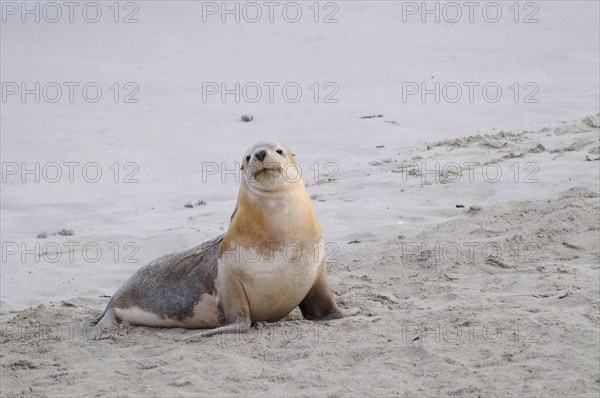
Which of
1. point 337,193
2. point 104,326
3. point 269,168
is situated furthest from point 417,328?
point 337,193

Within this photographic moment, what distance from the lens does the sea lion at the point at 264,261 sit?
5207mm

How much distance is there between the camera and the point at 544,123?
34.5 ft

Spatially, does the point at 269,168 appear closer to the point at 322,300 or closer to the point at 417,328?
the point at 322,300

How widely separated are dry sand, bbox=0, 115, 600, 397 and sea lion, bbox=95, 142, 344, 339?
14 centimetres

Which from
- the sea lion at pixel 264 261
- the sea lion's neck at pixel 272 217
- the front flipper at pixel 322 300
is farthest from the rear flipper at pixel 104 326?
the front flipper at pixel 322 300

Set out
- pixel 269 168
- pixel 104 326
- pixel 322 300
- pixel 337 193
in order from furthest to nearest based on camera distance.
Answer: pixel 337 193, pixel 104 326, pixel 322 300, pixel 269 168

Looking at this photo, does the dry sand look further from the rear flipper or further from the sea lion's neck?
the sea lion's neck

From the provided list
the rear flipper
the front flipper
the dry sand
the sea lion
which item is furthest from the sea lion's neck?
the rear flipper

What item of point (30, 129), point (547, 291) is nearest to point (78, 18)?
point (30, 129)

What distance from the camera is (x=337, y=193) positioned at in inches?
339

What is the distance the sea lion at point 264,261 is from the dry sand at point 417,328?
5.6 inches

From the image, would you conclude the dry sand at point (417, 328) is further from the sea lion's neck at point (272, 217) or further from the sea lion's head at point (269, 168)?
the sea lion's head at point (269, 168)

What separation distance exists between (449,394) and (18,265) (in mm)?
4396

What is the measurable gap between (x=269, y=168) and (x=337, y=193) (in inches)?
138
